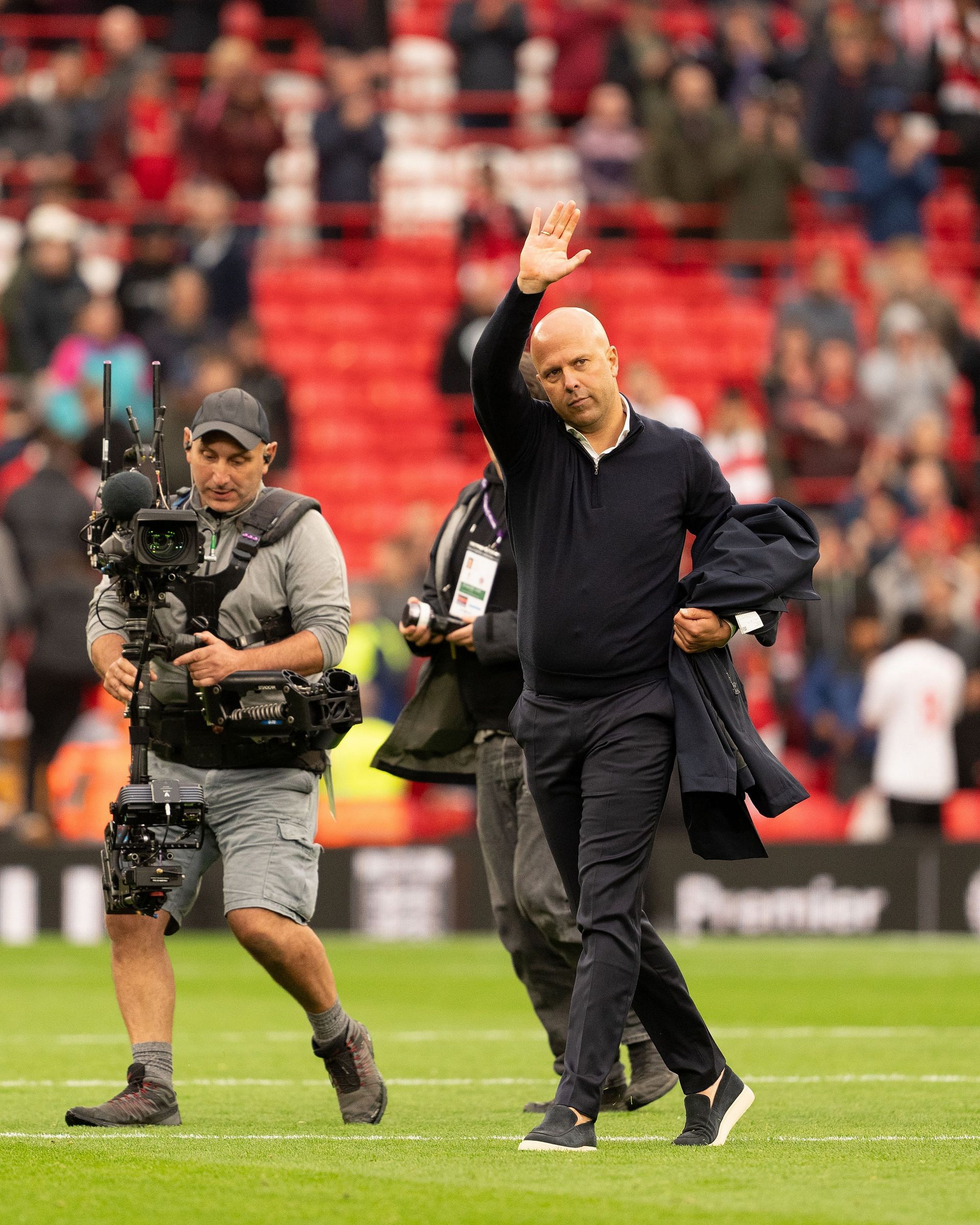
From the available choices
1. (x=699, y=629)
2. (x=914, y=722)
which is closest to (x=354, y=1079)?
(x=699, y=629)

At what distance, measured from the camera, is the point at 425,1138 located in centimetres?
730

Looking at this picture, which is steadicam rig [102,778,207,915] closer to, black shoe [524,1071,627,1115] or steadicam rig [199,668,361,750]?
steadicam rig [199,668,361,750]

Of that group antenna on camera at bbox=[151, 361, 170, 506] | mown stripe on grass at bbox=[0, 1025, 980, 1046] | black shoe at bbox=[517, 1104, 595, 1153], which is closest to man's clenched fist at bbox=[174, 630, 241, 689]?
antenna on camera at bbox=[151, 361, 170, 506]

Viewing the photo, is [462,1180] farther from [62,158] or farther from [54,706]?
[62,158]

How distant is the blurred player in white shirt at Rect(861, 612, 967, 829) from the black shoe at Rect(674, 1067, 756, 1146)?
11027mm

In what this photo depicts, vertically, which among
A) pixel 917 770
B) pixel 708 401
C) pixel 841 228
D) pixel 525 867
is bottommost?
pixel 917 770

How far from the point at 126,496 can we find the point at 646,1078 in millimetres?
2822

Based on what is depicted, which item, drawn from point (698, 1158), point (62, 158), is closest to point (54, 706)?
point (62, 158)

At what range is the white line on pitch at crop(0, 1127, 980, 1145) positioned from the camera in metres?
7.11

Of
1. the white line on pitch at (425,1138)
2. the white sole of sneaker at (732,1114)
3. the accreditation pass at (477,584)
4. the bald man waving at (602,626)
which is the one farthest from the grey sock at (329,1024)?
the accreditation pass at (477,584)

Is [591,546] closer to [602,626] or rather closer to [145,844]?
[602,626]

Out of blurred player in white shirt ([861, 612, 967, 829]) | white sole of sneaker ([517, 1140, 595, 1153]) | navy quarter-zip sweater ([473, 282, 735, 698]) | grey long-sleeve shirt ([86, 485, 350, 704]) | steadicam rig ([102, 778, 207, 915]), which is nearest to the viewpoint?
white sole of sneaker ([517, 1140, 595, 1153])

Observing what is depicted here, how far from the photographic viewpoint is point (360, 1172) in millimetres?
6391

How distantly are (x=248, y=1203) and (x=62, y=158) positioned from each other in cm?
1744
